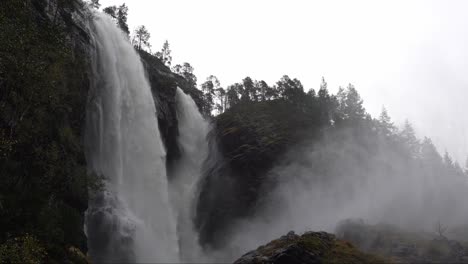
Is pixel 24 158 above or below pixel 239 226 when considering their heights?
above

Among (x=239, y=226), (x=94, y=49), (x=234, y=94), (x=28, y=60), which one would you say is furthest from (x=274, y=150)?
(x=28, y=60)

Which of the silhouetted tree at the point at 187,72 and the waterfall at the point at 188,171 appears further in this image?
the silhouetted tree at the point at 187,72

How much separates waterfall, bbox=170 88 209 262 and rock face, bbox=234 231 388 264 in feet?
88.2

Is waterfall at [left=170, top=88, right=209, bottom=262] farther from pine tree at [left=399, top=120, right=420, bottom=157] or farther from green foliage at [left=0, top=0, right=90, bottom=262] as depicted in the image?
pine tree at [left=399, top=120, right=420, bottom=157]

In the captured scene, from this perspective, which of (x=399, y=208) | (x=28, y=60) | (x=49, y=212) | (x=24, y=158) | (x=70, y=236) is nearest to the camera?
(x=28, y=60)

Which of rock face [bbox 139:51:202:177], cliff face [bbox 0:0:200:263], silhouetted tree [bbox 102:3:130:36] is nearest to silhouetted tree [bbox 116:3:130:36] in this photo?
silhouetted tree [bbox 102:3:130:36]

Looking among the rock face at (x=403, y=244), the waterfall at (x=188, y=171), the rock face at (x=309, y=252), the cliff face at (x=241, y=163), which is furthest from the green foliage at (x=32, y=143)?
the cliff face at (x=241, y=163)

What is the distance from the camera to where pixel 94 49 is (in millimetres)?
55625

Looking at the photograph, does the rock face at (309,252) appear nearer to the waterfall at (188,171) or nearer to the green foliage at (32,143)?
the green foliage at (32,143)

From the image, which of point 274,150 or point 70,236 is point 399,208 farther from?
point 70,236

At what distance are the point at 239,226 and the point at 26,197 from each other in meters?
43.5

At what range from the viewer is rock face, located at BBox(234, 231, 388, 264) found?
3591 cm

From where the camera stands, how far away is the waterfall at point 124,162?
48.0m

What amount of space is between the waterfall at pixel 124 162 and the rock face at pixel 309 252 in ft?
58.6
